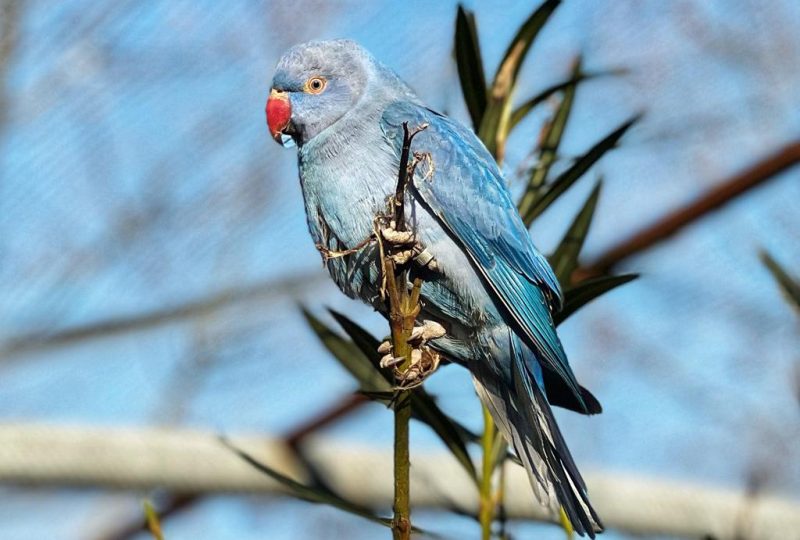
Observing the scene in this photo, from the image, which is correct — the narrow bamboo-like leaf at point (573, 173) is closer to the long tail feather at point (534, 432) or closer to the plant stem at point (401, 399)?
the long tail feather at point (534, 432)

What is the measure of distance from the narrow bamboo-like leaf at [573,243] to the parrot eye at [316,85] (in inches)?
34.5

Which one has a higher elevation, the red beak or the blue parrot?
the red beak

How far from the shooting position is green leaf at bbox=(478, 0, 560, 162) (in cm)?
330

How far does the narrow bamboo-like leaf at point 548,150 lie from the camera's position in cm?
332

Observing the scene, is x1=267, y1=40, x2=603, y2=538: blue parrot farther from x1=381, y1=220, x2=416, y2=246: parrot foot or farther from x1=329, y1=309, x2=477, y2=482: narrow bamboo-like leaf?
x1=381, y1=220, x2=416, y2=246: parrot foot

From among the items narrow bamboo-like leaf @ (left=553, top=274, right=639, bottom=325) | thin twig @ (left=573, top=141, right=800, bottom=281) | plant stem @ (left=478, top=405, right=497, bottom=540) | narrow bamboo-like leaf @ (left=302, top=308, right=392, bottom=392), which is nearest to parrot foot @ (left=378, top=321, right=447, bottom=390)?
narrow bamboo-like leaf @ (left=302, top=308, right=392, bottom=392)

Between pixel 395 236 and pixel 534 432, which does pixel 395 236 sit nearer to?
pixel 395 236

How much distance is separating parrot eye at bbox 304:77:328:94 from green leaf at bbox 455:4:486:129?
0.45 metres

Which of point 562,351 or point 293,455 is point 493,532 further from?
point 293,455

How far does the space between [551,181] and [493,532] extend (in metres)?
1.01

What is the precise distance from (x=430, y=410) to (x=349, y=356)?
1.01 feet

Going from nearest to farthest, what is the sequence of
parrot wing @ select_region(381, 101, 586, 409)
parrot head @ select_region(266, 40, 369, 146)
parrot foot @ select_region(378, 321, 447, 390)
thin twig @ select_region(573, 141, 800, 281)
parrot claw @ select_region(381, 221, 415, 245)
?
parrot claw @ select_region(381, 221, 415, 245), parrot foot @ select_region(378, 321, 447, 390), parrot wing @ select_region(381, 101, 586, 409), parrot head @ select_region(266, 40, 369, 146), thin twig @ select_region(573, 141, 800, 281)

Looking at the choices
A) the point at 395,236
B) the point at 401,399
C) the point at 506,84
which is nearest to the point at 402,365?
the point at 401,399

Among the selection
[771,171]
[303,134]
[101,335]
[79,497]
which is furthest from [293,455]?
[771,171]
